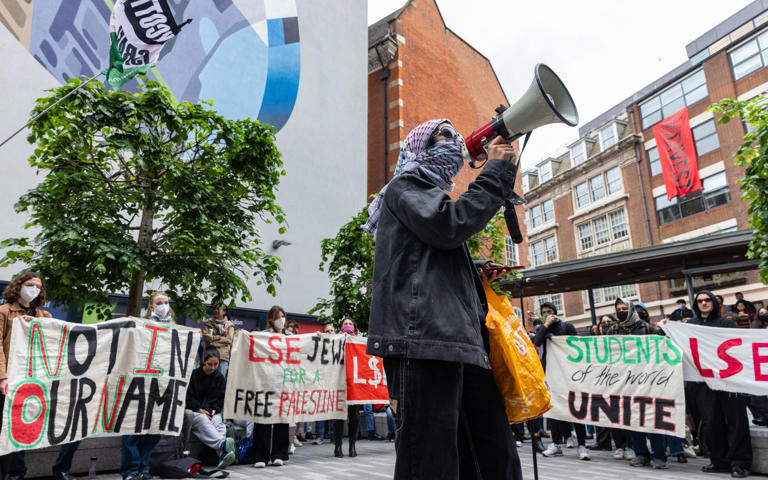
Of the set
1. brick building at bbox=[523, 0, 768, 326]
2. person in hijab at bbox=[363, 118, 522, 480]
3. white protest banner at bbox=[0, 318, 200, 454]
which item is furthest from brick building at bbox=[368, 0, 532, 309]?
person in hijab at bbox=[363, 118, 522, 480]

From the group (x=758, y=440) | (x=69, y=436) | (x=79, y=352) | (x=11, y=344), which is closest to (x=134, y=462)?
(x=69, y=436)

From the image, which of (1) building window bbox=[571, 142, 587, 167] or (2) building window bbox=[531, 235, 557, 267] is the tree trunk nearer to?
(2) building window bbox=[531, 235, 557, 267]

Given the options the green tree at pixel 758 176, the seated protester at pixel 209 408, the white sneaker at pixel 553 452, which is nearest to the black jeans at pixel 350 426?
the seated protester at pixel 209 408

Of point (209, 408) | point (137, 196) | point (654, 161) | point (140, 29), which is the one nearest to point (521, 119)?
point (209, 408)

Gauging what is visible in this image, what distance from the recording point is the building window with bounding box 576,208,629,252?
1581 inches

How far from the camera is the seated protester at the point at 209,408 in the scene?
6789 millimetres

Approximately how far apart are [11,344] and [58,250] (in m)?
2.10

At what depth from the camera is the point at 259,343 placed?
7773 millimetres

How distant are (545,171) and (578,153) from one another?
6091 mm

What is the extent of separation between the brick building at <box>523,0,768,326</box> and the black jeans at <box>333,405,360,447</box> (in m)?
27.9

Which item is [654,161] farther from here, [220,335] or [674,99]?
[220,335]

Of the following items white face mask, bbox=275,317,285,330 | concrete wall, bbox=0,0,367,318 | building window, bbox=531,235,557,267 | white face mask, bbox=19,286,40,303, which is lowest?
white face mask, bbox=275,317,285,330

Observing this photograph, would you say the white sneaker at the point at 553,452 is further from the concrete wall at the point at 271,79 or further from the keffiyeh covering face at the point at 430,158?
the concrete wall at the point at 271,79

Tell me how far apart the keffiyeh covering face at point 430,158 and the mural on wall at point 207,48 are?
11.1 m
